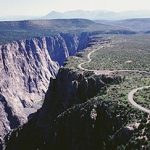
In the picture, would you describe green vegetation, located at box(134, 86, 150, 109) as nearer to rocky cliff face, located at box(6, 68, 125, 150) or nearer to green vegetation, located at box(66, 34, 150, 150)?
green vegetation, located at box(66, 34, 150, 150)

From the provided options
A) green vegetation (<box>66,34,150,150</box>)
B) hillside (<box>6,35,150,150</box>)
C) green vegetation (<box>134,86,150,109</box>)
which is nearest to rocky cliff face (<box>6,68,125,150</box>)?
hillside (<box>6,35,150,150</box>)

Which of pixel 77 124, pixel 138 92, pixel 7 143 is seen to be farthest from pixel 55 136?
pixel 7 143

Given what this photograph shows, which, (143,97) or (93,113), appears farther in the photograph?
(143,97)

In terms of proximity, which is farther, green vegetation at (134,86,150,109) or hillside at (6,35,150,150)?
green vegetation at (134,86,150,109)

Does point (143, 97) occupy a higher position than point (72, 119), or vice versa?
point (143, 97)

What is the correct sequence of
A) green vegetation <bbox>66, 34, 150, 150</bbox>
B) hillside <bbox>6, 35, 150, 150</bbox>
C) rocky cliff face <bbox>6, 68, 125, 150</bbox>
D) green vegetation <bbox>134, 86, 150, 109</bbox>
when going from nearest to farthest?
green vegetation <bbox>66, 34, 150, 150</bbox> → hillside <bbox>6, 35, 150, 150</bbox> → rocky cliff face <bbox>6, 68, 125, 150</bbox> → green vegetation <bbox>134, 86, 150, 109</bbox>

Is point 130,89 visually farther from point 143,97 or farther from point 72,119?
point 72,119

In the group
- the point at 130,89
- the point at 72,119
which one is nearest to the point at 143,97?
the point at 130,89

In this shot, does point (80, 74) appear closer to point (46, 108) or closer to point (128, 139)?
point (46, 108)
